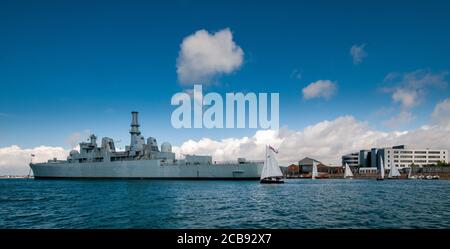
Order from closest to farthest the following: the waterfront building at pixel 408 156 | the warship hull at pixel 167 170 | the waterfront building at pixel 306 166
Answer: the warship hull at pixel 167 170, the waterfront building at pixel 408 156, the waterfront building at pixel 306 166

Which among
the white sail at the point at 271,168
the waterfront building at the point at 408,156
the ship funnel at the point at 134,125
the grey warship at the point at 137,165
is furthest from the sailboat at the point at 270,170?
the waterfront building at the point at 408,156

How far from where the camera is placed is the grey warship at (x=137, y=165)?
333ft

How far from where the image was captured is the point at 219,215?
23.9 m

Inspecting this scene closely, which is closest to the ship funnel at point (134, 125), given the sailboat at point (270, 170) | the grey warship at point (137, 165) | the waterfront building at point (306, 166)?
the grey warship at point (137, 165)

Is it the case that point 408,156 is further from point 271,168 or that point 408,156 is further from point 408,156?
point 271,168

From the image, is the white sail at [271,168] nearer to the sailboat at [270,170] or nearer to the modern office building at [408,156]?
the sailboat at [270,170]

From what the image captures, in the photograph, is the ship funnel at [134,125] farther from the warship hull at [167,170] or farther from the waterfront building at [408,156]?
the waterfront building at [408,156]

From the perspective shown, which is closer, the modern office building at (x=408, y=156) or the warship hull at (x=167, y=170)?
the warship hull at (x=167, y=170)

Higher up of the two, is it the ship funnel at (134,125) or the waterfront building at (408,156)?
the ship funnel at (134,125)

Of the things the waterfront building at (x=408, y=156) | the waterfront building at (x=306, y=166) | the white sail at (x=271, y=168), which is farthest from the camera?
the waterfront building at (x=306, y=166)

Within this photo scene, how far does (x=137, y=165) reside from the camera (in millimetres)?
106750
